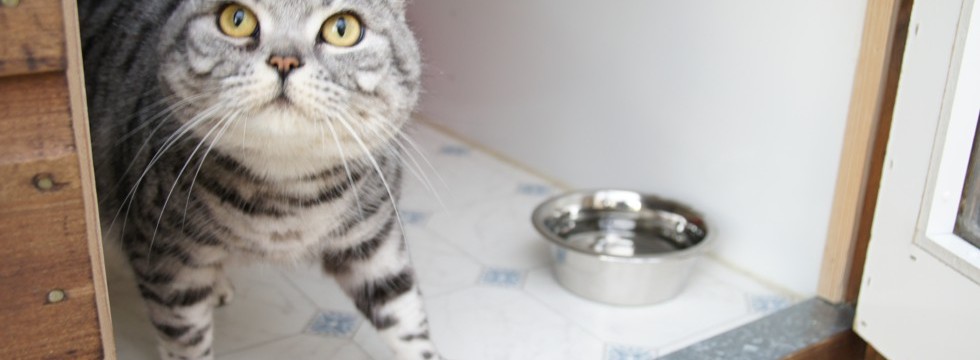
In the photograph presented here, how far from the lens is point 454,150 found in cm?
278

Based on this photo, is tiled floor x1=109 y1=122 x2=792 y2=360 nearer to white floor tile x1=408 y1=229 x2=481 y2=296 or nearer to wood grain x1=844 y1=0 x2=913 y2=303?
white floor tile x1=408 y1=229 x2=481 y2=296

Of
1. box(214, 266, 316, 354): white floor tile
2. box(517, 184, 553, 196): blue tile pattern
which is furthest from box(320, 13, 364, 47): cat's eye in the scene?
A: box(517, 184, 553, 196): blue tile pattern

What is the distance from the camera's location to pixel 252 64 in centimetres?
108

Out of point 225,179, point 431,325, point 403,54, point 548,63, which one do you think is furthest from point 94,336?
point 548,63

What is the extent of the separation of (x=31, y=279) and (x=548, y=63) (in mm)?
1709

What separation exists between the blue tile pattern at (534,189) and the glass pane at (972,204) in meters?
1.20

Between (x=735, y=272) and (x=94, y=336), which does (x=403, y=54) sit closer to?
(x=94, y=336)

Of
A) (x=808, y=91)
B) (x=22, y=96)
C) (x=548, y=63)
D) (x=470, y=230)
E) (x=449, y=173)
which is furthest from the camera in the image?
(x=449, y=173)

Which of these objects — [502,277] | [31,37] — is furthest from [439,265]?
[31,37]

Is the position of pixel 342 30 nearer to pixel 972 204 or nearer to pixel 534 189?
pixel 972 204

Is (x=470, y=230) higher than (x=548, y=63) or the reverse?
the reverse

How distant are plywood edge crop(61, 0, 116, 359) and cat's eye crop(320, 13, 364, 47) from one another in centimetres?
32

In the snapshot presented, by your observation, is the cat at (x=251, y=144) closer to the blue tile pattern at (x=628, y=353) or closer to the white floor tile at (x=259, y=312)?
the white floor tile at (x=259, y=312)

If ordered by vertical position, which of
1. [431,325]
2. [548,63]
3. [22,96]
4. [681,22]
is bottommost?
[431,325]
